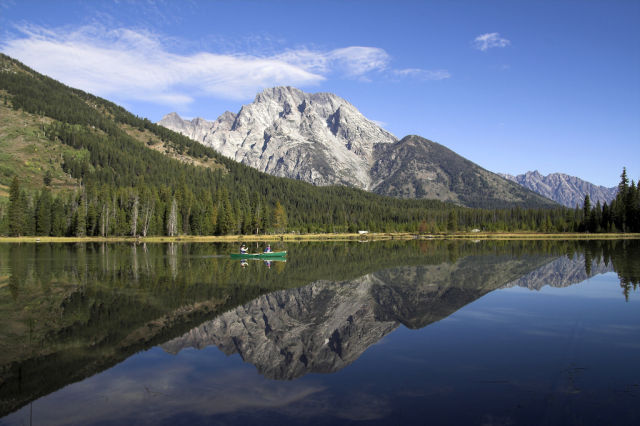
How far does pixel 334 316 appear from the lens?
96.4ft

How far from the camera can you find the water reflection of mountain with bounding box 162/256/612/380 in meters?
21.3

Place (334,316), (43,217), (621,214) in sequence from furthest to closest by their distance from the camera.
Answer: (621,214)
(43,217)
(334,316)

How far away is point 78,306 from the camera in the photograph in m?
30.4

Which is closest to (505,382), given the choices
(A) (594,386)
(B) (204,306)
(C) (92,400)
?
(A) (594,386)

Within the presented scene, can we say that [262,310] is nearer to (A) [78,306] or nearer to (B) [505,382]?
(A) [78,306]

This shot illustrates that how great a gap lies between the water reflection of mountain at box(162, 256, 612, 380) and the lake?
16cm

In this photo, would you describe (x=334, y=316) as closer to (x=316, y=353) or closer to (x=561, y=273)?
(x=316, y=353)

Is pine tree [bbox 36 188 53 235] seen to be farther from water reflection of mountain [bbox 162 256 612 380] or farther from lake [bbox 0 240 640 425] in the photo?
water reflection of mountain [bbox 162 256 612 380]

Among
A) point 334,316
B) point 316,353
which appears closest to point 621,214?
point 334,316

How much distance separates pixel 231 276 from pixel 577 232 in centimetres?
18679

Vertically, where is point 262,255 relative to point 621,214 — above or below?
below

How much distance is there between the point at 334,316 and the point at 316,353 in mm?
7882

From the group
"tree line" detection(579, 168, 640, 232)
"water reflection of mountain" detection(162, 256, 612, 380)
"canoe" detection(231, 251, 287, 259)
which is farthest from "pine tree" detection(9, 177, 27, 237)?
"tree line" detection(579, 168, 640, 232)

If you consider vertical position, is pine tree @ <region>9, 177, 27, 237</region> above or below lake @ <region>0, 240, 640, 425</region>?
above
